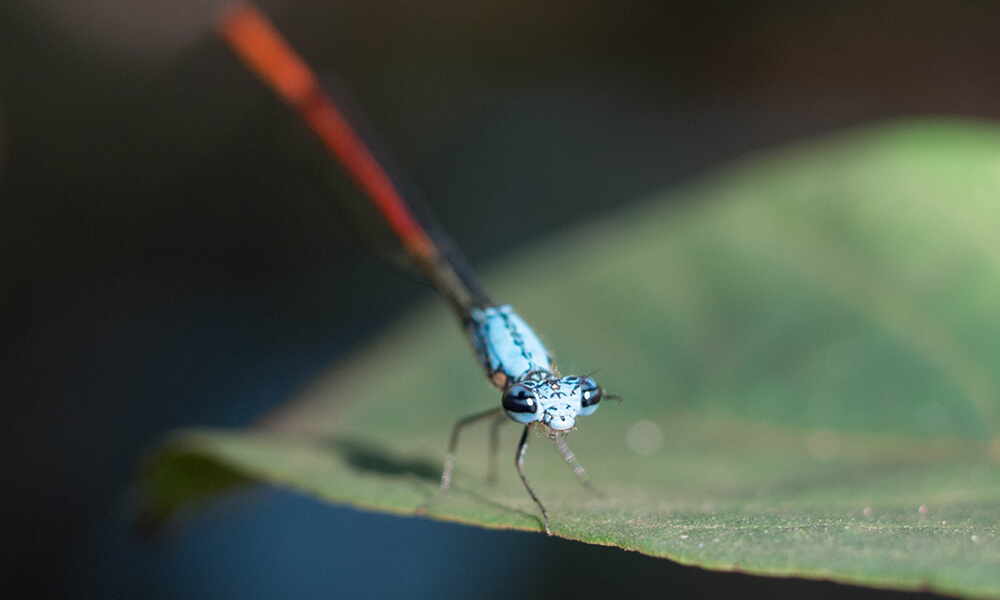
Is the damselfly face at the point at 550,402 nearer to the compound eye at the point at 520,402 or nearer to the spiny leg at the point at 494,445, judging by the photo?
the compound eye at the point at 520,402

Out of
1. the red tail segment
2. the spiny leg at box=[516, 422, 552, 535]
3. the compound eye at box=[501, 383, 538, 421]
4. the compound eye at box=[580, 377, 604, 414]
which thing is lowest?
the spiny leg at box=[516, 422, 552, 535]

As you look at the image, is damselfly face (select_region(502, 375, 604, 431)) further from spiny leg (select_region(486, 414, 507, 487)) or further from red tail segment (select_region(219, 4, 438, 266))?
red tail segment (select_region(219, 4, 438, 266))

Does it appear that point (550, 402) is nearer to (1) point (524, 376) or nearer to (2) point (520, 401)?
(2) point (520, 401)

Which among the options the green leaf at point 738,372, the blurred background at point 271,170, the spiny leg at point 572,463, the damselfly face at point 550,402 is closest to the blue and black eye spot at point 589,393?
the damselfly face at point 550,402

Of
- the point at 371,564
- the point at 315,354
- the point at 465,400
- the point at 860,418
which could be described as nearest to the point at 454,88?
the point at 315,354

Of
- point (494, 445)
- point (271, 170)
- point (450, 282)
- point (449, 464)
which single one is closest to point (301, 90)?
point (450, 282)

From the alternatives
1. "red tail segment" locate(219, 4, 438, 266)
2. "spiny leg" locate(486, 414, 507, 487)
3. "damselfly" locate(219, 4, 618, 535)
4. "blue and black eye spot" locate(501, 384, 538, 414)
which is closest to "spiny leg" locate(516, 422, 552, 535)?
"damselfly" locate(219, 4, 618, 535)

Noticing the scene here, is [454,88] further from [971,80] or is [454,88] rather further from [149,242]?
[971,80]
